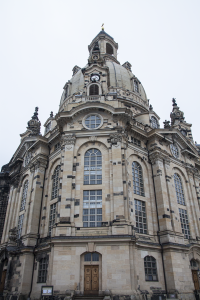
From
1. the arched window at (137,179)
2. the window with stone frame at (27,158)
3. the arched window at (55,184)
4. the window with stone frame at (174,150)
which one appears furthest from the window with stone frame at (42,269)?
the window with stone frame at (174,150)

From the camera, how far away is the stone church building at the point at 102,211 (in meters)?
22.1

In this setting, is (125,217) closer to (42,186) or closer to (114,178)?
(114,178)

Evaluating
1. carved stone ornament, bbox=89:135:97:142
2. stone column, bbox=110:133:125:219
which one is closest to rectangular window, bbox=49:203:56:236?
stone column, bbox=110:133:125:219

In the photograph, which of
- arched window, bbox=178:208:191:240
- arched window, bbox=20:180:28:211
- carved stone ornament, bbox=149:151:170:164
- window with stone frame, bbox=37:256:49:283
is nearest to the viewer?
window with stone frame, bbox=37:256:49:283

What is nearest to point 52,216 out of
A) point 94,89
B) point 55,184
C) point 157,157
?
point 55,184

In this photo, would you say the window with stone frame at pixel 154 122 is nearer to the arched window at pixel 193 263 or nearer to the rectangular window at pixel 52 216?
the arched window at pixel 193 263

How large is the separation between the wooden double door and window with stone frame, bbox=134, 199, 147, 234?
644cm

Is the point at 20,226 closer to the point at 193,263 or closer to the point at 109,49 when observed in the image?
the point at 193,263

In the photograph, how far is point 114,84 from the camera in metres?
46.3

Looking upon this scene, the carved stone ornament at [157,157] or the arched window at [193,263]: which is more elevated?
the carved stone ornament at [157,157]

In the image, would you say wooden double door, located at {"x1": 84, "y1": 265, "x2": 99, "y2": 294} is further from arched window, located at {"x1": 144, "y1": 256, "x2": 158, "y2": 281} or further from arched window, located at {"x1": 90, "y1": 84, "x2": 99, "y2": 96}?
arched window, located at {"x1": 90, "y1": 84, "x2": 99, "y2": 96}

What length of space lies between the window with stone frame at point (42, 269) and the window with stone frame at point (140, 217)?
9754mm

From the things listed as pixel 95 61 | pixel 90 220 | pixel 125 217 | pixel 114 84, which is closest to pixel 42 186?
pixel 90 220

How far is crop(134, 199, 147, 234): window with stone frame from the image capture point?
1053 inches
